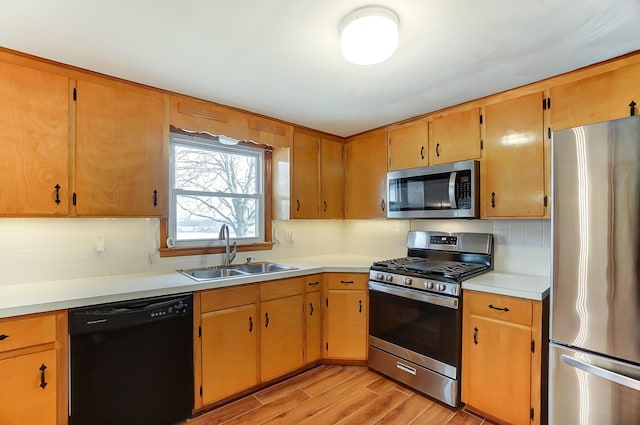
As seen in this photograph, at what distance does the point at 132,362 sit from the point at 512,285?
93.9 inches

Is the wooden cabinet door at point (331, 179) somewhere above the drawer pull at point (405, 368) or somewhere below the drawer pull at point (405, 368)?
above

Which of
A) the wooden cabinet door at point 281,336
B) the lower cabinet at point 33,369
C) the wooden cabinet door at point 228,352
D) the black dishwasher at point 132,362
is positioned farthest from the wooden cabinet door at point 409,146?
the lower cabinet at point 33,369

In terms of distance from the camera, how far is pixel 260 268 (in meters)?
2.83

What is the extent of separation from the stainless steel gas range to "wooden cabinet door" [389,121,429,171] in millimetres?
709

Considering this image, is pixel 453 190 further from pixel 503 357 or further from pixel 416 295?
pixel 503 357

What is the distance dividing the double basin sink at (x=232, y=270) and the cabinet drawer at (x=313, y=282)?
0.16 metres

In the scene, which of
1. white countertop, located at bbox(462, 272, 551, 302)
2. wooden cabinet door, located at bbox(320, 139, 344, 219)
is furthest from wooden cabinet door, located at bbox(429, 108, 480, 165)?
wooden cabinet door, located at bbox(320, 139, 344, 219)

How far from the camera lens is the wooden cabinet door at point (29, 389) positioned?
1.50 meters

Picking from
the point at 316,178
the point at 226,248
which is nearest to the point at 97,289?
the point at 226,248

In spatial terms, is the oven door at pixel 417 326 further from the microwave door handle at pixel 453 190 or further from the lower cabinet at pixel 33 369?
the lower cabinet at pixel 33 369

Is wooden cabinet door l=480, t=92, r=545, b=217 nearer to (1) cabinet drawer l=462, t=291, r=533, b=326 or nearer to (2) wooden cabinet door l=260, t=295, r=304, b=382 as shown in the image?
(1) cabinet drawer l=462, t=291, r=533, b=326

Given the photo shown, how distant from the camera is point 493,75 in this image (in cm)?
202

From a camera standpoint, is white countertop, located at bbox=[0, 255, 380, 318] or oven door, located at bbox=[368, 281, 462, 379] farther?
oven door, located at bbox=[368, 281, 462, 379]

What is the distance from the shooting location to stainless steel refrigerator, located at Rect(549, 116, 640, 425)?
1408 millimetres
